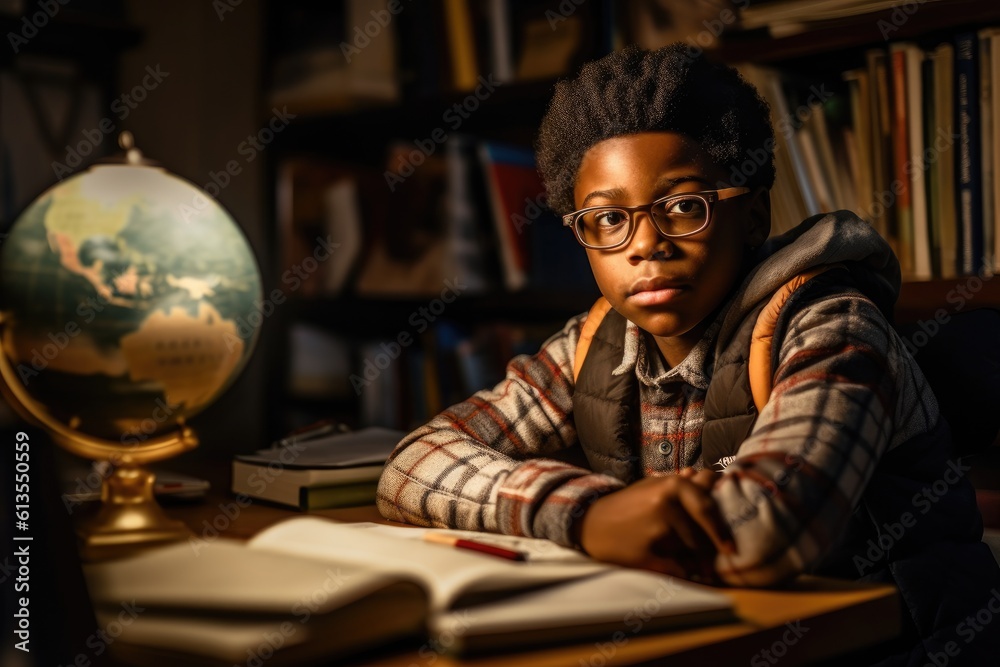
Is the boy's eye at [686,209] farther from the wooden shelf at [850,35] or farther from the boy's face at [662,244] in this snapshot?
the wooden shelf at [850,35]

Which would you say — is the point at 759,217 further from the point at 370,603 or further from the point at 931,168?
the point at 370,603

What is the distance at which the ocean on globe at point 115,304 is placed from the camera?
88 centimetres

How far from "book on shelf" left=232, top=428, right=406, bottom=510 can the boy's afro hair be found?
1.42 ft

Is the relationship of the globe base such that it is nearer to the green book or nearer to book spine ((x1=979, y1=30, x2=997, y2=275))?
the green book

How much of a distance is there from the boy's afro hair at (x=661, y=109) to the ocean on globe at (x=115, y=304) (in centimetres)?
42

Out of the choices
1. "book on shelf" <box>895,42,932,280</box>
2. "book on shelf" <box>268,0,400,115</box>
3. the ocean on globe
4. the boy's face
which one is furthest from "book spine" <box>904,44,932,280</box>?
"book on shelf" <box>268,0,400,115</box>

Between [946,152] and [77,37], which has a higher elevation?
[77,37]

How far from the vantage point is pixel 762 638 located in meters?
0.63

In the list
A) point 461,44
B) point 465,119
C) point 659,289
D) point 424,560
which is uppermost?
point 461,44

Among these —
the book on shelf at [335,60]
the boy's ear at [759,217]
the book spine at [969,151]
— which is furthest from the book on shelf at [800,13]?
the book on shelf at [335,60]

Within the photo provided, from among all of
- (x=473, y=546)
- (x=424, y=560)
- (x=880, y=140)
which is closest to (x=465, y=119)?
(x=880, y=140)

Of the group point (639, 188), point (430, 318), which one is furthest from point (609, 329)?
point (430, 318)

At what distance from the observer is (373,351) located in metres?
2.38

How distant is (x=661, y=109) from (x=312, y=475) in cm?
58
